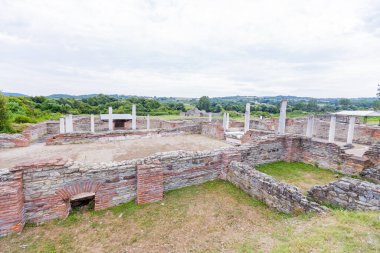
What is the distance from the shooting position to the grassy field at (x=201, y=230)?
3203mm

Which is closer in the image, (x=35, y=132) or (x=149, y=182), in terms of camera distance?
(x=149, y=182)

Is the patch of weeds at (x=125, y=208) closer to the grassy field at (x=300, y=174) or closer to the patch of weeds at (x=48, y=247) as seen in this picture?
the patch of weeds at (x=48, y=247)

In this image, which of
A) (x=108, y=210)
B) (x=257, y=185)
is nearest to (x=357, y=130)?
(x=257, y=185)

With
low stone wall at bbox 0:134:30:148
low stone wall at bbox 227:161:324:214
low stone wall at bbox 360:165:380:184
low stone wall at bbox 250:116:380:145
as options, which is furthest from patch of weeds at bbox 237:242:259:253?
low stone wall at bbox 250:116:380:145

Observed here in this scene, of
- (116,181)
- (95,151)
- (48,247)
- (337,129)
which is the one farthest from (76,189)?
(337,129)

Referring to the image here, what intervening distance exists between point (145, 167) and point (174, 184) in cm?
Result: 141

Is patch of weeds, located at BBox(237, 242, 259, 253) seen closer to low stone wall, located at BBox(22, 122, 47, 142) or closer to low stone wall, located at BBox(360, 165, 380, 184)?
low stone wall, located at BBox(360, 165, 380, 184)

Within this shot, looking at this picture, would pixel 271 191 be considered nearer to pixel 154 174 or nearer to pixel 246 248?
pixel 246 248

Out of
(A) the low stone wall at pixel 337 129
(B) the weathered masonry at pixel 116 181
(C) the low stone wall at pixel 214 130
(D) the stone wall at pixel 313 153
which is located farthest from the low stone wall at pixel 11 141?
(A) the low stone wall at pixel 337 129

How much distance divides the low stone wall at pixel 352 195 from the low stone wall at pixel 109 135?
10.0 meters

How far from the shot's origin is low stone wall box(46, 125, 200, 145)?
10711mm

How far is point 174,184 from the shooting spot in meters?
6.46

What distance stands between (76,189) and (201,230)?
3.38m

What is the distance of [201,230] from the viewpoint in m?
4.34
